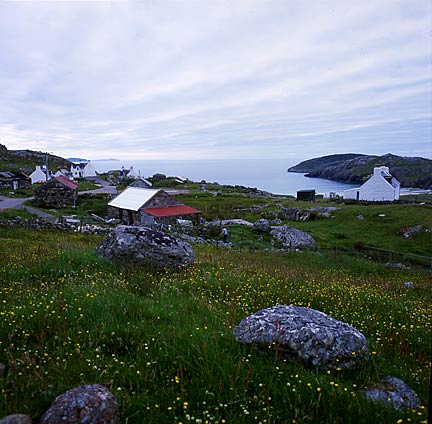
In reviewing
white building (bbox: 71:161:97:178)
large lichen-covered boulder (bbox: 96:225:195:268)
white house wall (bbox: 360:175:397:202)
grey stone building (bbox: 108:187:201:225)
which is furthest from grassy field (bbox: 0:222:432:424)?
white building (bbox: 71:161:97:178)

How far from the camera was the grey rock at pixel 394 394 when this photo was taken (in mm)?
4039

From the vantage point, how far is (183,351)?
4.90 m

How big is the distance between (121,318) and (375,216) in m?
45.1

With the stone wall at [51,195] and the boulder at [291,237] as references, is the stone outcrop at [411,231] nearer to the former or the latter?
the boulder at [291,237]

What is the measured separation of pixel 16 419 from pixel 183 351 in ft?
7.04

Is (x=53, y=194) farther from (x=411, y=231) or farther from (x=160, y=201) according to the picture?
(x=411, y=231)

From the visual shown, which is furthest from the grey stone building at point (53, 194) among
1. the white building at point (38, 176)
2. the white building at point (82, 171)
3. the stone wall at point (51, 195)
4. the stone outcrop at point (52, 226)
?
the white building at point (82, 171)

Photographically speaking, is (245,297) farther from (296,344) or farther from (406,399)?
(406,399)

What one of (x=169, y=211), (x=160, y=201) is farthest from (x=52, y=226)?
(x=160, y=201)

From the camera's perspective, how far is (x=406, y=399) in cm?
424

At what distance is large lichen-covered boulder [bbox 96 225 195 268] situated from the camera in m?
11.1

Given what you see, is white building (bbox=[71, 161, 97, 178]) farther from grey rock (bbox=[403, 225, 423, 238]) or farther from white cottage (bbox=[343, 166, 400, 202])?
grey rock (bbox=[403, 225, 423, 238])

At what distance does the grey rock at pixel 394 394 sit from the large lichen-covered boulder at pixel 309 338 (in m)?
0.47

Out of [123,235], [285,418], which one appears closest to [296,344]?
[285,418]
